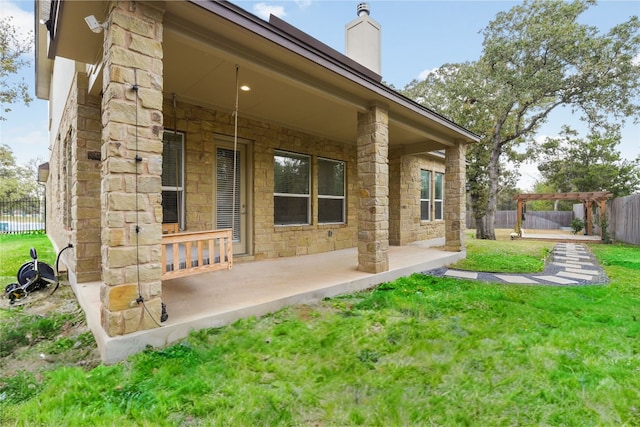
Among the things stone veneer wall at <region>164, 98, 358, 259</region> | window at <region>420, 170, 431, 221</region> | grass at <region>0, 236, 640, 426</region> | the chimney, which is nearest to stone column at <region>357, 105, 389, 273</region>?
grass at <region>0, 236, 640, 426</region>

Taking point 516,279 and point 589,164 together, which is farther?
point 589,164

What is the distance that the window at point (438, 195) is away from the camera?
10688 millimetres

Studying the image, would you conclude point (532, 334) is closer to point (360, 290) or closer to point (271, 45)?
point (360, 290)

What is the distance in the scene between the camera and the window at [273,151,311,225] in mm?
6215

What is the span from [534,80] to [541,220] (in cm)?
1411

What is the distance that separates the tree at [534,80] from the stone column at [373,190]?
8.21 meters

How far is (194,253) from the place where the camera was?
3.07 m

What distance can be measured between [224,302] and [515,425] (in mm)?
2630

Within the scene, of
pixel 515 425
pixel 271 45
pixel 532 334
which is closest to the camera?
pixel 515 425

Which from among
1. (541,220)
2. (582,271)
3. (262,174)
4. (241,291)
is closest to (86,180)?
(241,291)

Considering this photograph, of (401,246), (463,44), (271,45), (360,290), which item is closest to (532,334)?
(360,290)

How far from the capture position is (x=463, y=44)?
1220 centimetres

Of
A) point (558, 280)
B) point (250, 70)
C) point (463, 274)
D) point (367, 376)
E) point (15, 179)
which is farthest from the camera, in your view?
point (15, 179)

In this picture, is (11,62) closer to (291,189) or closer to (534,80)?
(291,189)
